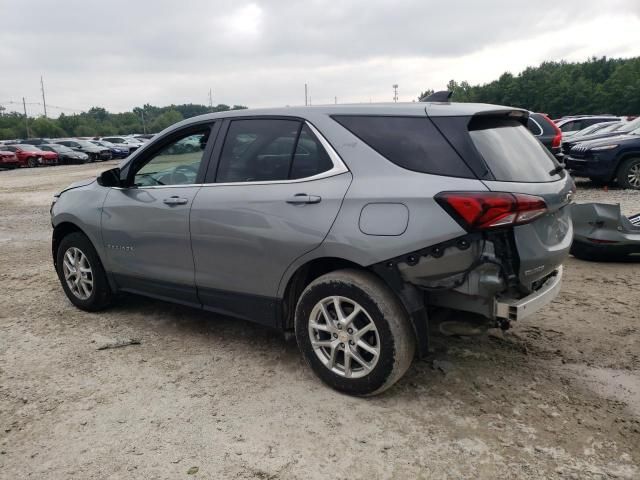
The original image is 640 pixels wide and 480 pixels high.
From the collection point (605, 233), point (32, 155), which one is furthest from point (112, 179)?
point (32, 155)

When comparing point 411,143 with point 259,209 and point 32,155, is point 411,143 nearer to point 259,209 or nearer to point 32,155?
point 259,209

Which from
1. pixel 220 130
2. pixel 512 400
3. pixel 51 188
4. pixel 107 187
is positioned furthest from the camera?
pixel 51 188

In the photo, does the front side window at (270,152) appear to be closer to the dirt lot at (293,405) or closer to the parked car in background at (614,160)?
the dirt lot at (293,405)

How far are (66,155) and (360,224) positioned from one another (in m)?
33.8

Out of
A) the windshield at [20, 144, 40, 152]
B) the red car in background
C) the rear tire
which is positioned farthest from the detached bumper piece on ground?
the windshield at [20, 144, 40, 152]

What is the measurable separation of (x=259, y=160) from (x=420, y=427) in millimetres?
1923

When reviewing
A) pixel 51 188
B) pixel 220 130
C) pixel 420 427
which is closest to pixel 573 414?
pixel 420 427

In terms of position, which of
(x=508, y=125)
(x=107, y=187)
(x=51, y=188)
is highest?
(x=508, y=125)

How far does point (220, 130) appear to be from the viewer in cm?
388

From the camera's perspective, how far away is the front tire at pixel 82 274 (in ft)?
15.2

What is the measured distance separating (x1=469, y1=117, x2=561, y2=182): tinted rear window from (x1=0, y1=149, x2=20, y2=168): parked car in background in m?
32.0

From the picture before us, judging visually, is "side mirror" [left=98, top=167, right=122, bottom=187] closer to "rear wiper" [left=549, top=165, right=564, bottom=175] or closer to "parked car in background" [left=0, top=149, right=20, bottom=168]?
"rear wiper" [left=549, top=165, right=564, bottom=175]

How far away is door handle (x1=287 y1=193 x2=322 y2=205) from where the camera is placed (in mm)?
3217

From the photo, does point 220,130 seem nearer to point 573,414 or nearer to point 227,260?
point 227,260
